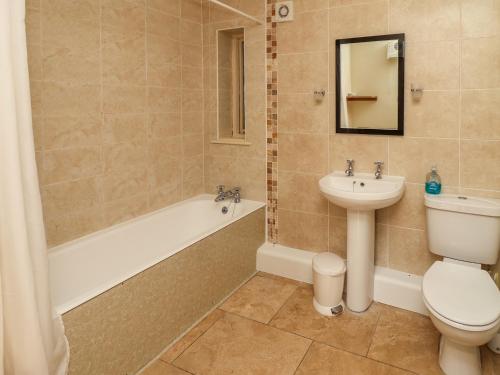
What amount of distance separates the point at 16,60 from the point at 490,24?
232cm

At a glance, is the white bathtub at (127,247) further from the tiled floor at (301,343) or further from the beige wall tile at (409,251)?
the beige wall tile at (409,251)

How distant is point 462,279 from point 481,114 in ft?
3.13

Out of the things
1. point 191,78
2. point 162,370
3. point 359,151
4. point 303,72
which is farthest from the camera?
point 191,78

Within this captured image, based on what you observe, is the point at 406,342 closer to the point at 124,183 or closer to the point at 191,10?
the point at 124,183

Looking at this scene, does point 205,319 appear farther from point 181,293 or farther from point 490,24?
point 490,24

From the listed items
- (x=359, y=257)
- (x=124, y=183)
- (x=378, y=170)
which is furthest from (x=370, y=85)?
(x=124, y=183)

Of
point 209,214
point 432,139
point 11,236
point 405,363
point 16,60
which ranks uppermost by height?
point 16,60

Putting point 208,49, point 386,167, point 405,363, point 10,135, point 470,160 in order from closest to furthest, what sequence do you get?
point 10,135, point 405,363, point 470,160, point 386,167, point 208,49

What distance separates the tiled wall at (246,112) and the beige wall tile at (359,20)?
0.56m

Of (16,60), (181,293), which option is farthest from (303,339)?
(16,60)

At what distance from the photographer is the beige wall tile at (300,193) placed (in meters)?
2.94

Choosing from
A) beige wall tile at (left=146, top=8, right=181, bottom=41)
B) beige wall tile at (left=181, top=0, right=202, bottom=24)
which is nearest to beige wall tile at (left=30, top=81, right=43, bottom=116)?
beige wall tile at (left=146, top=8, right=181, bottom=41)

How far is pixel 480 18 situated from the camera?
7.30 feet

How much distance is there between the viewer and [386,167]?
263 cm
